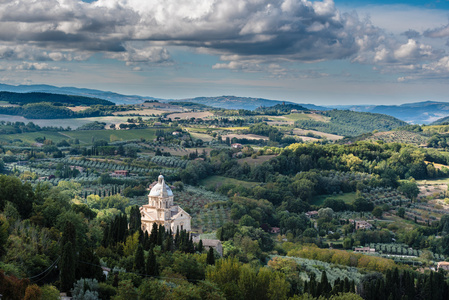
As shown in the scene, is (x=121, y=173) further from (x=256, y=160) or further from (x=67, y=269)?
(x=67, y=269)

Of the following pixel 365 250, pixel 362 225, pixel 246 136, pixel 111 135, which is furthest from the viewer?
pixel 246 136

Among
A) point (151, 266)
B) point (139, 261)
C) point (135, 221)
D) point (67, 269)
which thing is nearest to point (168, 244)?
point (135, 221)

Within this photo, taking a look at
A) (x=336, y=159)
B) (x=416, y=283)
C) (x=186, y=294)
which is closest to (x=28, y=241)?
(x=186, y=294)

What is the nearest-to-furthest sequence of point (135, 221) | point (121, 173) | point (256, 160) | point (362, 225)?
point (135, 221), point (362, 225), point (121, 173), point (256, 160)

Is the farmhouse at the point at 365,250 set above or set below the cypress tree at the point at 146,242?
below

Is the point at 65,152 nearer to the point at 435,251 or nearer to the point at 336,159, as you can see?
the point at 336,159

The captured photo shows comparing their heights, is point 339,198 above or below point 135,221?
below

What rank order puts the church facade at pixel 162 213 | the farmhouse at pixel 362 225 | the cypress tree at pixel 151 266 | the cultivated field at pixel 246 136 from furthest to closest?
the cultivated field at pixel 246 136 < the farmhouse at pixel 362 225 < the church facade at pixel 162 213 < the cypress tree at pixel 151 266

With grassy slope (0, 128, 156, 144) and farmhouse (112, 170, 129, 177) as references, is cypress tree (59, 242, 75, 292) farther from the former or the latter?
grassy slope (0, 128, 156, 144)

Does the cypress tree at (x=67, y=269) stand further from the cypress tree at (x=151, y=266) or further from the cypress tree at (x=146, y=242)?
the cypress tree at (x=146, y=242)

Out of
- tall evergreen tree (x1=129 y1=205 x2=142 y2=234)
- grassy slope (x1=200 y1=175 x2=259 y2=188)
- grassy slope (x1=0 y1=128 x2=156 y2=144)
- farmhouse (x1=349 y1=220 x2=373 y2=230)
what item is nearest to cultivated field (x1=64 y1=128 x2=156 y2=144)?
grassy slope (x1=0 y1=128 x2=156 y2=144)

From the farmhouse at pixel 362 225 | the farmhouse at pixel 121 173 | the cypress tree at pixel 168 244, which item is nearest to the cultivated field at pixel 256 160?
→ the farmhouse at pixel 121 173
